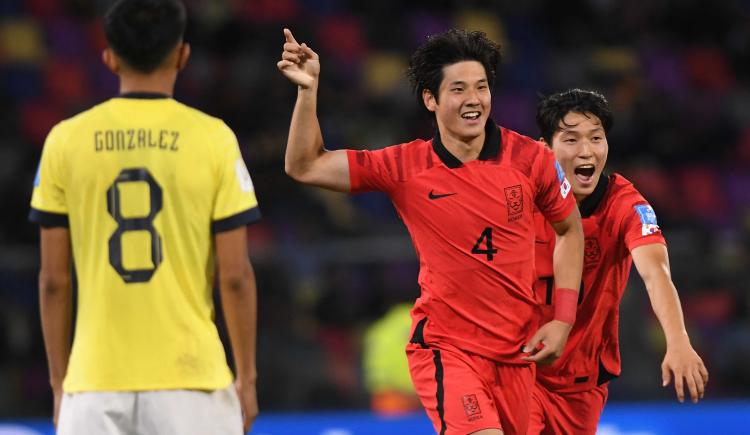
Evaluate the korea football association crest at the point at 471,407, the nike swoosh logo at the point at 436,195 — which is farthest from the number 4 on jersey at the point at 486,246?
the korea football association crest at the point at 471,407

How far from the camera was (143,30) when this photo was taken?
153 inches

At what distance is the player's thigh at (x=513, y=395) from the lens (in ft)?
16.5

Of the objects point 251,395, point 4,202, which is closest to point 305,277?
point 4,202

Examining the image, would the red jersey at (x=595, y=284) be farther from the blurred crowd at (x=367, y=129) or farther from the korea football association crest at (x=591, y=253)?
the blurred crowd at (x=367, y=129)

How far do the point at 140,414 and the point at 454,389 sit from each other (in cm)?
147

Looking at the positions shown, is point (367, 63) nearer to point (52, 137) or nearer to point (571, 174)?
point (571, 174)

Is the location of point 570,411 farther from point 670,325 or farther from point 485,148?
point 485,148

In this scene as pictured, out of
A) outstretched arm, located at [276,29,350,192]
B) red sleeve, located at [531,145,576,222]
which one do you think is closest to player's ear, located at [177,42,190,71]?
outstretched arm, located at [276,29,350,192]

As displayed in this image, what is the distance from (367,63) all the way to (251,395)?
892 cm

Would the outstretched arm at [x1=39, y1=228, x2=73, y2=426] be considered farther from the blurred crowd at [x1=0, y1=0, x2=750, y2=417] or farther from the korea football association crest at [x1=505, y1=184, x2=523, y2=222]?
the blurred crowd at [x1=0, y1=0, x2=750, y2=417]

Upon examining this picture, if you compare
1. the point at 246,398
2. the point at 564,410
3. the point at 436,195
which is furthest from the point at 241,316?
the point at 564,410

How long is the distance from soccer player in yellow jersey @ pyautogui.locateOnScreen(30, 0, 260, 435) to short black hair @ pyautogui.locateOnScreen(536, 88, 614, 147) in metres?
1.99

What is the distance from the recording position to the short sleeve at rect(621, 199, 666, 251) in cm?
522

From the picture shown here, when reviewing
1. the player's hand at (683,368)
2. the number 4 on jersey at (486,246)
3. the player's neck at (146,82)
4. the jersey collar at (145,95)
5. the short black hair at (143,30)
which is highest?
the short black hair at (143,30)
